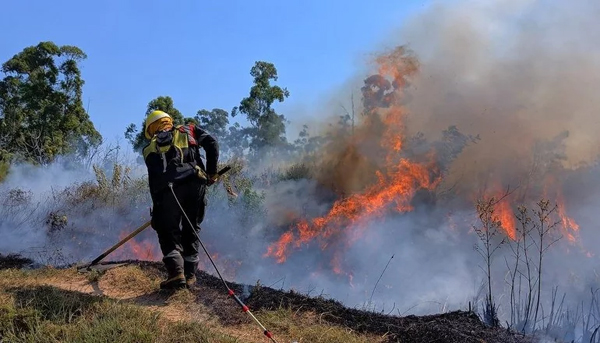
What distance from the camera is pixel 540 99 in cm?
1215

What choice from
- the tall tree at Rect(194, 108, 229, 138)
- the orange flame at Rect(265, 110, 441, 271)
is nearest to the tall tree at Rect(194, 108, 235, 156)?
the tall tree at Rect(194, 108, 229, 138)

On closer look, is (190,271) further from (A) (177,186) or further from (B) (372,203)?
(B) (372,203)

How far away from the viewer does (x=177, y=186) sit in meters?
5.30

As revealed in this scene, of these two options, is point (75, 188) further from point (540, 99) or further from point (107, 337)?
point (540, 99)

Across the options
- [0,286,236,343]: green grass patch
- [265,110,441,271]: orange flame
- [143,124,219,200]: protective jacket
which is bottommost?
[0,286,236,343]: green grass patch

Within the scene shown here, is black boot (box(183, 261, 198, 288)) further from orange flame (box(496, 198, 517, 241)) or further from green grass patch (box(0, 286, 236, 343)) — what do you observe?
orange flame (box(496, 198, 517, 241))

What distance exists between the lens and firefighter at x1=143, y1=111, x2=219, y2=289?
17.2 feet

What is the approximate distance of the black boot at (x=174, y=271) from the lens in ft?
16.8

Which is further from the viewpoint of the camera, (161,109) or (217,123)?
(217,123)

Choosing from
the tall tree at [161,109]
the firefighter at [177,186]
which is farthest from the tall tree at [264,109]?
the firefighter at [177,186]

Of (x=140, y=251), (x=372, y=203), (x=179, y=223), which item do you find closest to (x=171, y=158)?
(x=179, y=223)

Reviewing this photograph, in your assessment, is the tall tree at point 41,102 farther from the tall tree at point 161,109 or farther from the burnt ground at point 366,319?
the burnt ground at point 366,319

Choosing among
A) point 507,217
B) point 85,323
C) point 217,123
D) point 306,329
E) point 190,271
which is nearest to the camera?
point 85,323

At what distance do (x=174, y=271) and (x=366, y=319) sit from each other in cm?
218
